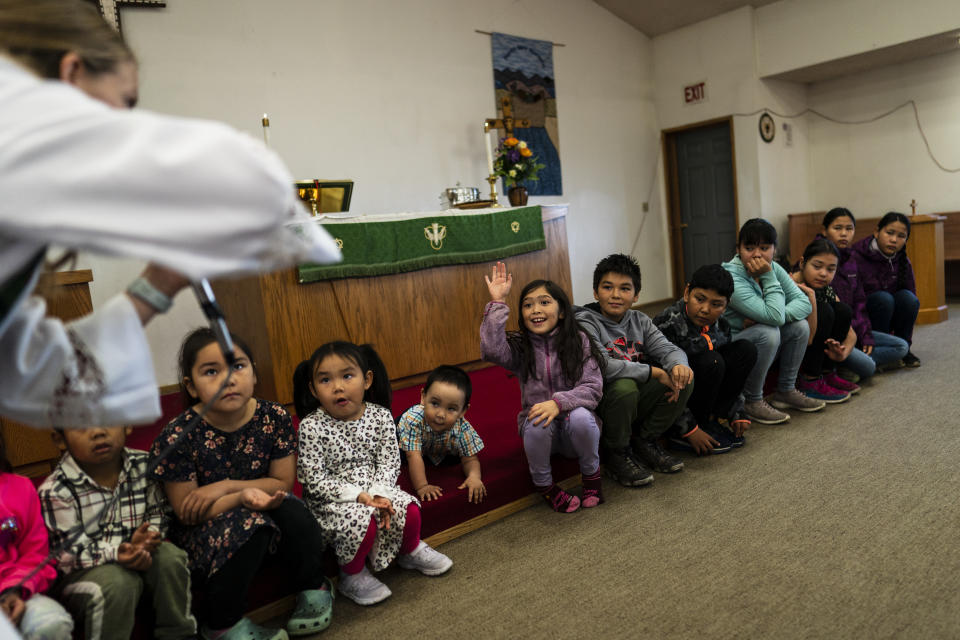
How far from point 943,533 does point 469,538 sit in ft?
4.58

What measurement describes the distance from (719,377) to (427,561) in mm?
1498

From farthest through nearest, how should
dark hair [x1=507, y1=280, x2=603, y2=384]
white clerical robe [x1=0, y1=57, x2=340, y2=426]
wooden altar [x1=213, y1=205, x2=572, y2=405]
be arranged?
wooden altar [x1=213, y1=205, x2=572, y2=405] → dark hair [x1=507, y1=280, x2=603, y2=384] → white clerical robe [x1=0, y1=57, x2=340, y2=426]

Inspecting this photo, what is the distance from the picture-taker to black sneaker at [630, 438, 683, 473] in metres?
2.66

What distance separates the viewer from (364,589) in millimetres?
1855

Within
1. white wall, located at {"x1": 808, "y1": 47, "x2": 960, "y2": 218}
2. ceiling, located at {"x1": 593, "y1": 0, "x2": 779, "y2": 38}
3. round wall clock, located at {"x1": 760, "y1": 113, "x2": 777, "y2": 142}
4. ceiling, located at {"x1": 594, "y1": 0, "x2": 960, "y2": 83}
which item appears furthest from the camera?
round wall clock, located at {"x1": 760, "y1": 113, "x2": 777, "y2": 142}

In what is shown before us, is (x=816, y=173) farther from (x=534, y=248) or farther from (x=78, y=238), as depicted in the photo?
(x=78, y=238)

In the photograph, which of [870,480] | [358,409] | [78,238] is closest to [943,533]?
[870,480]

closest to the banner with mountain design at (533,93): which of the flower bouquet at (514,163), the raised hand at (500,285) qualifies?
the flower bouquet at (514,163)

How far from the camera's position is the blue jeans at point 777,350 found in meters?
3.17

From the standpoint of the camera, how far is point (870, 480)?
2408mm

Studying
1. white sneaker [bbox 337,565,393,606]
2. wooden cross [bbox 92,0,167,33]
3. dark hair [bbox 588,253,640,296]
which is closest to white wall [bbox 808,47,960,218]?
dark hair [bbox 588,253,640,296]

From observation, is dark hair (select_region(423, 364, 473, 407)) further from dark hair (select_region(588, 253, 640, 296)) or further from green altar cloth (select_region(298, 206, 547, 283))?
green altar cloth (select_region(298, 206, 547, 283))

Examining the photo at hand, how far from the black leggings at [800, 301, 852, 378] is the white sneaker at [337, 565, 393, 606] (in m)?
2.62

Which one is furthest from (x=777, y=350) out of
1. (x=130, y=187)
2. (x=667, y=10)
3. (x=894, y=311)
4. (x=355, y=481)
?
(x=667, y=10)
